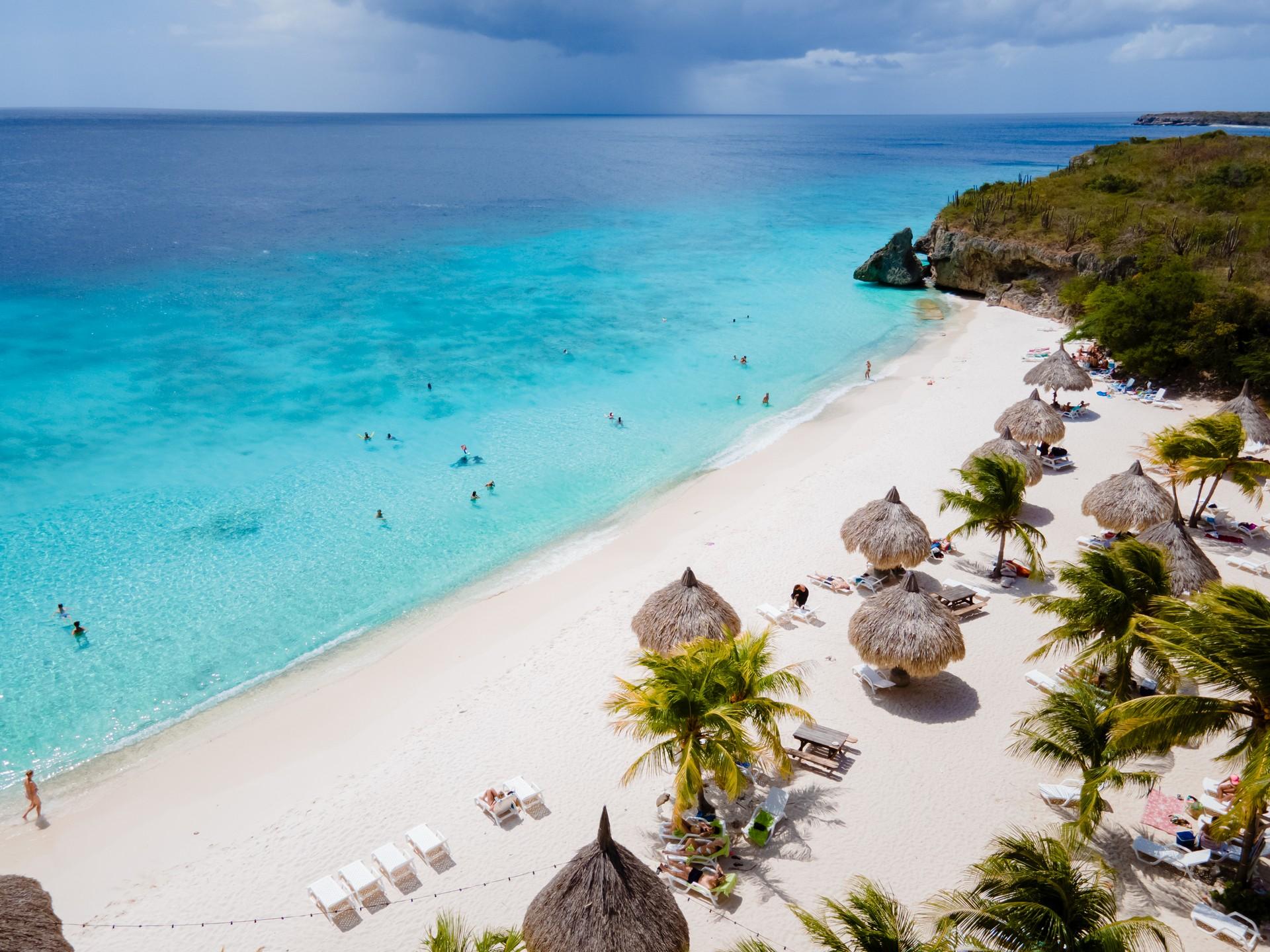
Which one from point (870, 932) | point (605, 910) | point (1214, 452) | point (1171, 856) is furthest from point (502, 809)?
point (1214, 452)

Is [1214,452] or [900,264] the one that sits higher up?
[1214,452]

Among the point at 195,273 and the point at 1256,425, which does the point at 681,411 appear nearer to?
the point at 1256,425

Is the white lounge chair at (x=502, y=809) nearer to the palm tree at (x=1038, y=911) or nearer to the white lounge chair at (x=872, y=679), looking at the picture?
the palm tree at (x=1038, y=911)

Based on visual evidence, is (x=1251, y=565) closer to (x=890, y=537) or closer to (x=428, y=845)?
(x=890, y=537)

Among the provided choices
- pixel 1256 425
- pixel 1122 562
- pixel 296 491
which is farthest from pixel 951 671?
pixel 296 491

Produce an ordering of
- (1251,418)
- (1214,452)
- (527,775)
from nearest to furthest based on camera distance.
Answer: (527,775), (1214,452), (1251,418)

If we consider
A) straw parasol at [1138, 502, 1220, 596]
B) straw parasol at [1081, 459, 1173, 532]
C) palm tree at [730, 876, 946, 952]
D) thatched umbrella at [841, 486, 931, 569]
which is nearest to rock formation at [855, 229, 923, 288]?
straw parasol at [1081, 459, 1173, 532]

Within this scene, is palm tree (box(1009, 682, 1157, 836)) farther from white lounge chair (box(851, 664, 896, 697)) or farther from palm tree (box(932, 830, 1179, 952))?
white lounge chair (box(851, 664, 896, 697))
